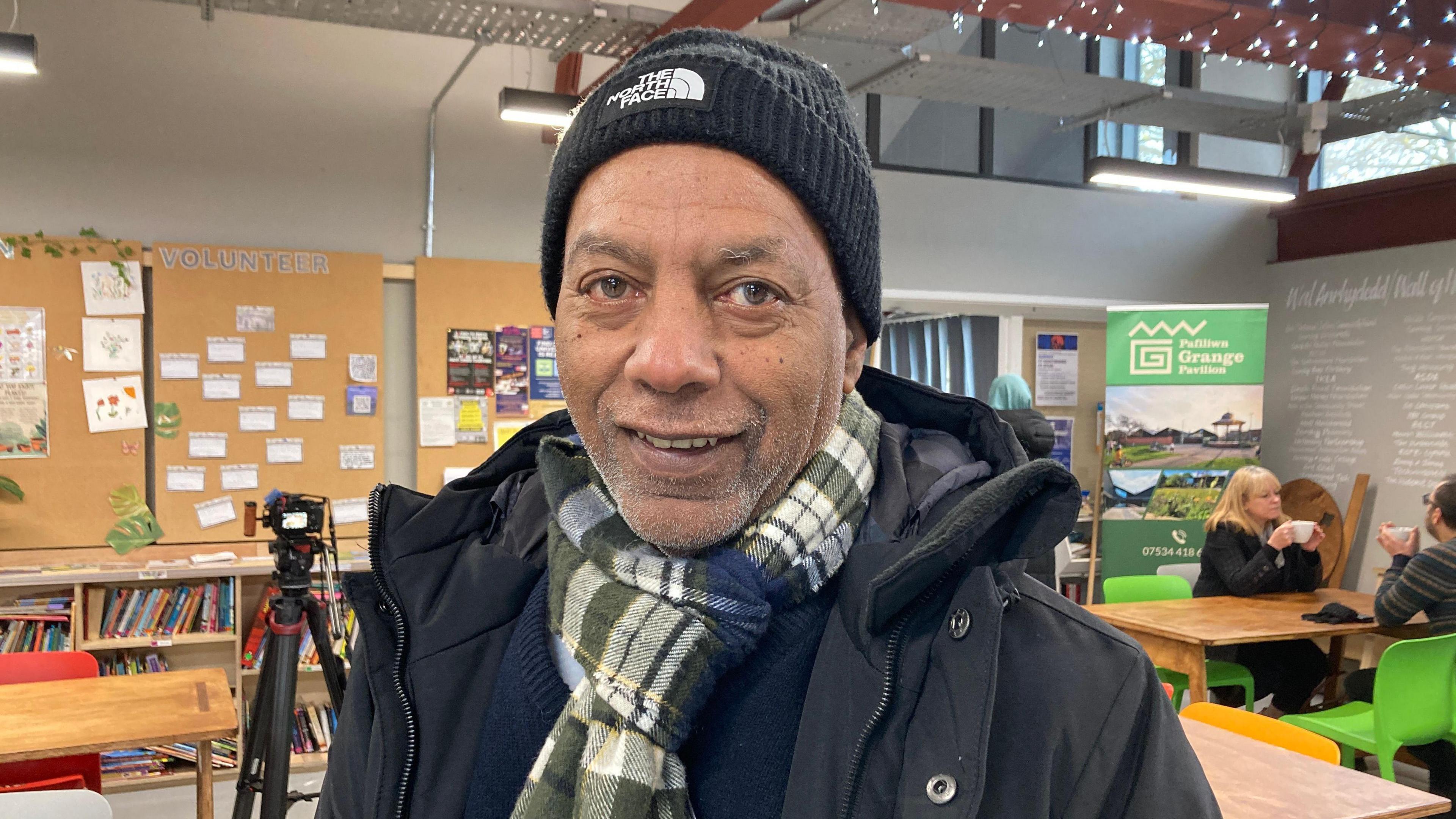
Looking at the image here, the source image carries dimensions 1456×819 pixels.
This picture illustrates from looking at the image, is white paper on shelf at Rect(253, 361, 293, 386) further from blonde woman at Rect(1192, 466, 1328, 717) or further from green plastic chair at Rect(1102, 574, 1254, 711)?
blonde woman at Rect(1192, 466, 1328, 717)

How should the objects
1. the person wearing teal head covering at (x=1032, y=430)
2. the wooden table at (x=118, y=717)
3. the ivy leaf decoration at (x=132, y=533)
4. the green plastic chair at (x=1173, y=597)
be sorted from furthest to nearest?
the ivy leaf decoration at (x=132, y=533), the green plastic chair at (x=1173, y=597), the person wearing teal head covering at (x=1032, y=430), the wooden table at (x=118, y=717)

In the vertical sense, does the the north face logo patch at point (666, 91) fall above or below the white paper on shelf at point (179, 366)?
above

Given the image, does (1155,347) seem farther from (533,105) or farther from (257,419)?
(257,419)

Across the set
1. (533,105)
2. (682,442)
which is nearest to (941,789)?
(682,442)

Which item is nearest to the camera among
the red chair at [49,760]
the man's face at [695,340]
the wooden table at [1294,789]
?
the man's face at [695,340]

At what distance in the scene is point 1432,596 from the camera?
3658 mm

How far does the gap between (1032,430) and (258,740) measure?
2582 millimetres

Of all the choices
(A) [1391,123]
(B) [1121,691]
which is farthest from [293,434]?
(A) [1391,123]

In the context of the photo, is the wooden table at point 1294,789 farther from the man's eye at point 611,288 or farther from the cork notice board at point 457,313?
the cork notice board at point 457,313

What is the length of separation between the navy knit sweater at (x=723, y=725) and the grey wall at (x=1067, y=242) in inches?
200

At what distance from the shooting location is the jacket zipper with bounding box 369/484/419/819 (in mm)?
873

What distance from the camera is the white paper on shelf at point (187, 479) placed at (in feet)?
14.6

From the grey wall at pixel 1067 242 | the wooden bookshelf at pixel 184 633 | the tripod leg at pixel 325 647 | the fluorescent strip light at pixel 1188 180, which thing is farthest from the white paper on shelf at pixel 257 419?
the fluorescent strip light at pixel 1188 180

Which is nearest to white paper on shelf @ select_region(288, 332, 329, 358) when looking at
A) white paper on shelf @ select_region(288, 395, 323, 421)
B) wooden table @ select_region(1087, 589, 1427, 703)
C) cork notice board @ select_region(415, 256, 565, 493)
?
white paper on shelf @ select_region(288, 395, 323, 421)
